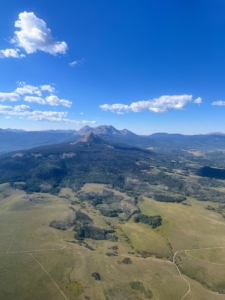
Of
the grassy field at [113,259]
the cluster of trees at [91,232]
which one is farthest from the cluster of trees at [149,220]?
the cluster of trees at [91,232]

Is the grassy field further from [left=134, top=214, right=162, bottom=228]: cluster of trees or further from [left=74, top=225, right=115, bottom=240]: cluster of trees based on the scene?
[left=74, top=225, right=115, bottom=240]: cluster of trees

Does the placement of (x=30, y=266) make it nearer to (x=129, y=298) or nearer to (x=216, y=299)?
(x=129, y=298)

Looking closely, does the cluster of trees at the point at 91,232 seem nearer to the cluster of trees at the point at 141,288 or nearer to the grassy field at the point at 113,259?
the grassy field at the point at 113,259

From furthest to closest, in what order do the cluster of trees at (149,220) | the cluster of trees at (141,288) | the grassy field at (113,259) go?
the cluster of trees at (149,220), the grassy field at (113,259), the cluster of trees at (141,288)

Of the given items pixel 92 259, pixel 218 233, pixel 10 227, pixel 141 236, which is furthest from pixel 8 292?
pixel 218 233


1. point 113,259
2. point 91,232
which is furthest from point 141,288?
point 91,232
